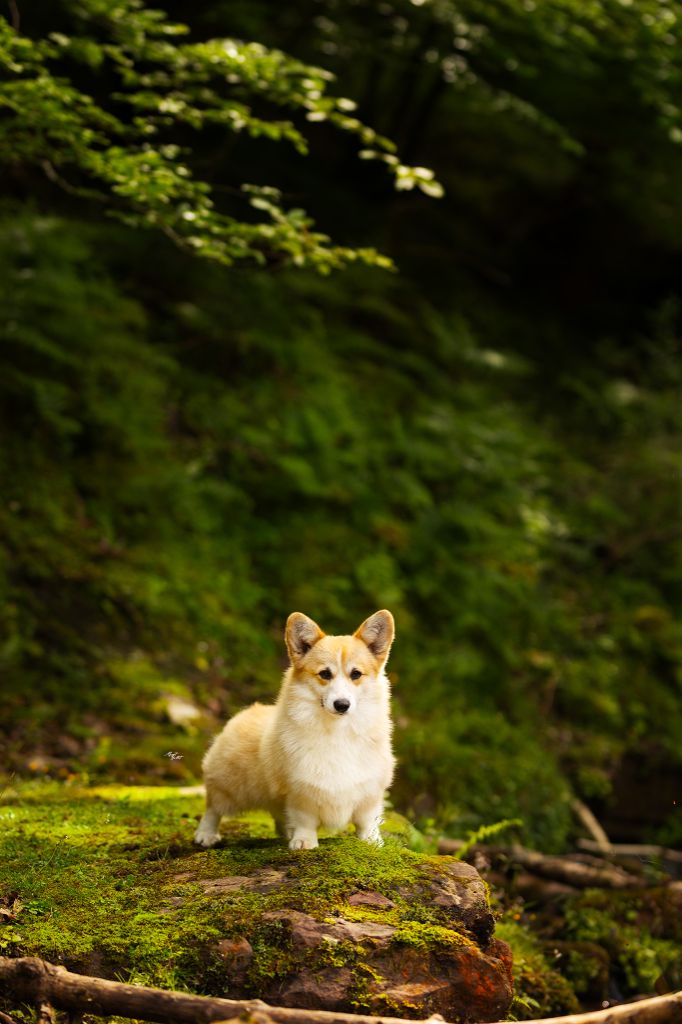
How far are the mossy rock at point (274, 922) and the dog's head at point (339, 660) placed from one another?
0.78 m

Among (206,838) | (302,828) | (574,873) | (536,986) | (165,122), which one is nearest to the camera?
(302,828)

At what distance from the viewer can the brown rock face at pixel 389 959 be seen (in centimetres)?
379

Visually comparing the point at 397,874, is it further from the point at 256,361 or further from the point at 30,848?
the point at 256,361

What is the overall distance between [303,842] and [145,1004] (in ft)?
3.98

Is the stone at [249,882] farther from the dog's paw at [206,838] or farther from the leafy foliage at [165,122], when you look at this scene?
the leafy foliage at [165,122]

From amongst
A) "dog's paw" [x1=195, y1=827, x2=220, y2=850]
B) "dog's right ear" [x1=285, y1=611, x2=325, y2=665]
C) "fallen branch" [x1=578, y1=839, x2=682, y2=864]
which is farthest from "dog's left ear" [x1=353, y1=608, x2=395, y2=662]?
"fallen branch" [x1=578, y1=839, x2=682, y2=864]

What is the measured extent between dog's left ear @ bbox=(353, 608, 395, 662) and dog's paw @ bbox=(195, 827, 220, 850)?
1.37 m

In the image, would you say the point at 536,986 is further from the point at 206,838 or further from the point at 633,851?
the point at 633,851

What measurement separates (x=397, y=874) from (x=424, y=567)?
720 cm

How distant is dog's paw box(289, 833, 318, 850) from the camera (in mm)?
4500

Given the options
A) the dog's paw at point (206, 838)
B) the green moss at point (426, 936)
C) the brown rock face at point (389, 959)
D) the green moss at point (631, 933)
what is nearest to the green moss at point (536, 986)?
the green moss at point (631, 933)

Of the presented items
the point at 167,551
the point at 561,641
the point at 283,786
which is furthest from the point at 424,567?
the point at 283,786

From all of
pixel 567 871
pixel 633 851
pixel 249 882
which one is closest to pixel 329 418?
pixel 633 851

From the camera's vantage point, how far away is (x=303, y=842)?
4.50m
